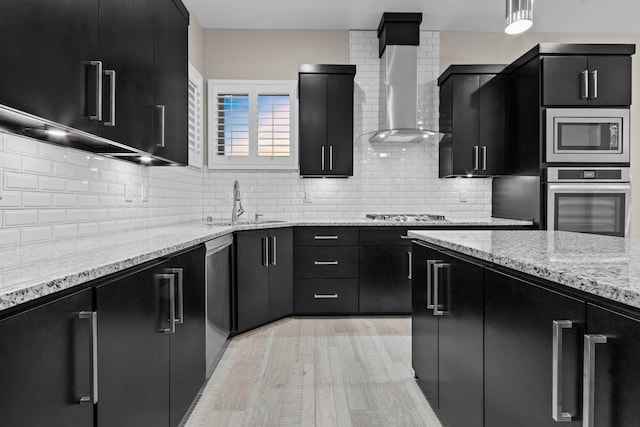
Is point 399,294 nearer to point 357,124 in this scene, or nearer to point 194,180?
point 357,124

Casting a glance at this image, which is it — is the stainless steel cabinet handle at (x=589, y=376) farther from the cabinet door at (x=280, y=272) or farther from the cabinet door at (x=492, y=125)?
the cabinet door at (x=492, y=125)

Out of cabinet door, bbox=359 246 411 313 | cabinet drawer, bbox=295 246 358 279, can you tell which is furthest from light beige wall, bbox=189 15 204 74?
cabinet door, bbox=359 246 411 313

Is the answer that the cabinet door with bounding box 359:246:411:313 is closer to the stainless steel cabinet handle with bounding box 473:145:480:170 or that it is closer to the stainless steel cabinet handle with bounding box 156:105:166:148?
the stainless steel cabinet handle with bounding box 473:145:480:170

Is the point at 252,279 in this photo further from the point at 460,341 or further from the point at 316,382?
the point at 460,341

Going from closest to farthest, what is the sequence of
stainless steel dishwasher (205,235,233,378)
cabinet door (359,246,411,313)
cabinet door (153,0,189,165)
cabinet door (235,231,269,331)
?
cabinet door (153,0,189,165) < stainless steel dishwasher (205,235,233,378) < cabinet door (235,231,269,331) < cabinet door (359,246,411,313)

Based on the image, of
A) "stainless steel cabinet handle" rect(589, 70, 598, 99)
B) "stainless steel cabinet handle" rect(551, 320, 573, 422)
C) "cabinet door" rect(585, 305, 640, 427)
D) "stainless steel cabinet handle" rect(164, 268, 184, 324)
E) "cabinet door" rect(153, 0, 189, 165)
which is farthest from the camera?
"stainless steel cabinet handle" rect(589, 70, 598, 99)

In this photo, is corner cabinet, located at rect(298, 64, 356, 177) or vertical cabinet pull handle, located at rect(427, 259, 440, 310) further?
corner cabinet, located at rect(298, 64, 356, 177)

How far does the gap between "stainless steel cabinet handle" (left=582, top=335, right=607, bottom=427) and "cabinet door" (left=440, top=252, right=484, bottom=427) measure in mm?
684

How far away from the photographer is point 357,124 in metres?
4.78

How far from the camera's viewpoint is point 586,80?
376 cm

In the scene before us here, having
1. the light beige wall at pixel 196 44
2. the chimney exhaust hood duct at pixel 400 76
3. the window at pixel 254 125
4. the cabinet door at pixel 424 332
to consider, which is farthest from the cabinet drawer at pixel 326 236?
the light beige wall at pixel 196 44

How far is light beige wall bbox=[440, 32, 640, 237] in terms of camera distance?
4.84 meters

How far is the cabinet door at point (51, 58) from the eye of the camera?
116 centimetres

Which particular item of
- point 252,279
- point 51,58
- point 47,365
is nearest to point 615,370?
point 47,365
